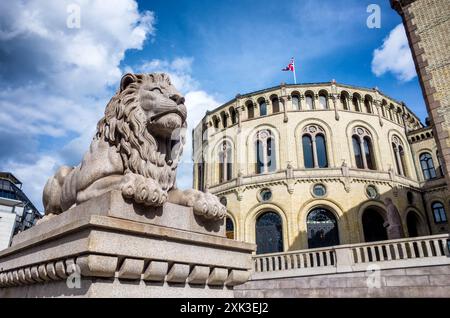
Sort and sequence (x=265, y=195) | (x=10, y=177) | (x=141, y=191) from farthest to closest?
(x=10, y=177), (x=265, y=195), (x=141, y=191)

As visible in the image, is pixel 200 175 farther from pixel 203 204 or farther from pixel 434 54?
pixel 203 204

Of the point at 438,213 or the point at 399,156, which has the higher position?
the point at 399,156

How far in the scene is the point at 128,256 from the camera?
2314 mm

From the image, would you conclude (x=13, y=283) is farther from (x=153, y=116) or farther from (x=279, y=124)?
(x=279, y=124)

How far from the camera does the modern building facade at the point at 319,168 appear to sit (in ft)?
76.7

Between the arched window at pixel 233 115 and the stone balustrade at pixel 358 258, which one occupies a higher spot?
the arched window at pixel 233 115

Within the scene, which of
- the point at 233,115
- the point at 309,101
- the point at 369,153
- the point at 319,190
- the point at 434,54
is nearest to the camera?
the point at 434,54

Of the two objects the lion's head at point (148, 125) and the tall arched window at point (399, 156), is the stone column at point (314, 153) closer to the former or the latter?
the tall arched window at point (399, 156)

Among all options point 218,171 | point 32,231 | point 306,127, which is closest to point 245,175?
point 218,171

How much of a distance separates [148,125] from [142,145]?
0.24m

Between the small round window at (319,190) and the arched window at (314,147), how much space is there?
195 cm

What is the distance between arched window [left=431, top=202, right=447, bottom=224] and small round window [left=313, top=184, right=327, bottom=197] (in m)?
10.5

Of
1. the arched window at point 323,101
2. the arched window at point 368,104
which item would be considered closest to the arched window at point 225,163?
the arched window at point 323,101

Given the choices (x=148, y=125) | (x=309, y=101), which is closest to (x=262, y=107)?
(x=309, y=101)
